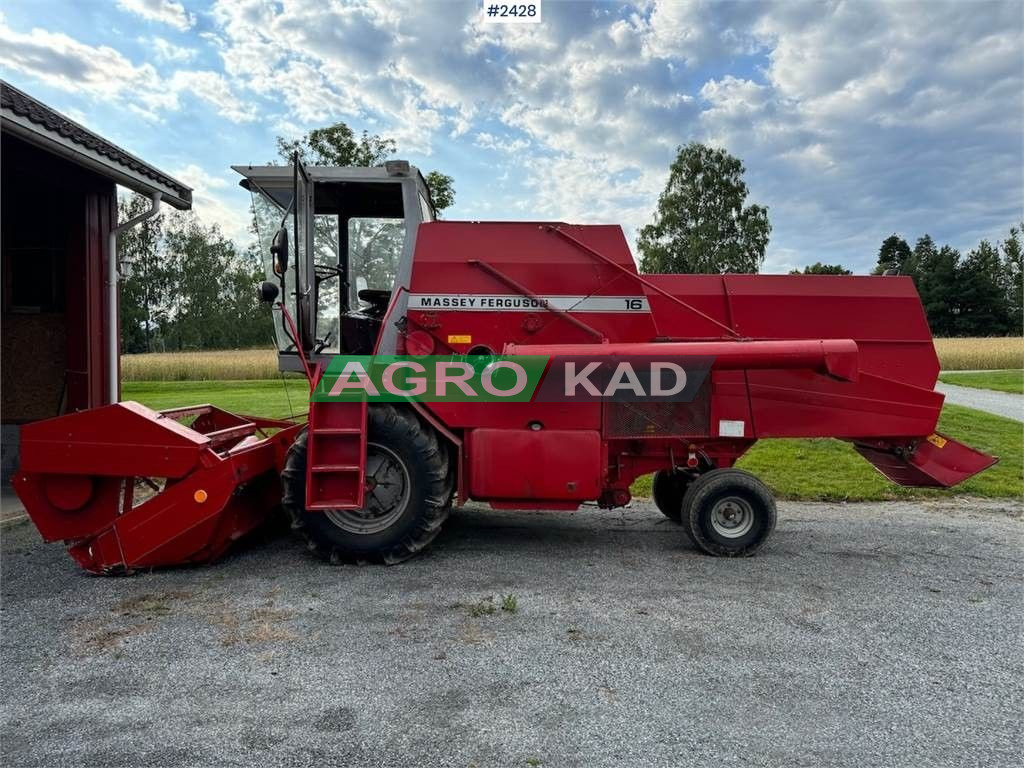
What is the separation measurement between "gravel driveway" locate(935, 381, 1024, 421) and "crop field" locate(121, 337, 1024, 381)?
3504 mm

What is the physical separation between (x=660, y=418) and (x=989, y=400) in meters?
14.6

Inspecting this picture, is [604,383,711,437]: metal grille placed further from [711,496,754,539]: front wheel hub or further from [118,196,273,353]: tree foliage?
[118,196,273,353]: tree foliage

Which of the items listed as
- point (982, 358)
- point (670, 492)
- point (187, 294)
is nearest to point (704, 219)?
point (982, 358)

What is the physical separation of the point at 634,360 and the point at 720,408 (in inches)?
32.7

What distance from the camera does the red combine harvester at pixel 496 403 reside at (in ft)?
14.1

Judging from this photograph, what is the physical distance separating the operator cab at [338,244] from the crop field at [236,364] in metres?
15.4

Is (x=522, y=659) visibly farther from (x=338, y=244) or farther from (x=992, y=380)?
(x=992, y=380)

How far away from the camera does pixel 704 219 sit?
1313 inches

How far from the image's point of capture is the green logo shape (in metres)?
4.51

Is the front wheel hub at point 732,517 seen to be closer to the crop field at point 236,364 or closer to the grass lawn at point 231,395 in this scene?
the grass lawn at point 231,395

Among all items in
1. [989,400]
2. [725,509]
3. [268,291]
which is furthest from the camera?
[989,400]

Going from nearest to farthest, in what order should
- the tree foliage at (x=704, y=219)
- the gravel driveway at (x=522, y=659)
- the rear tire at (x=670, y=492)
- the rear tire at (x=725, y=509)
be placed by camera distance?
the gravel driveway at (x=522, y=659) < the rear tire at (x=725, y=509) < the rear tire at (x=670, y=492) < the tree foliage at (x=704, y=219)

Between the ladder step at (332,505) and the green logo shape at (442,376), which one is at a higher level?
the green logo shape at (442,376)
